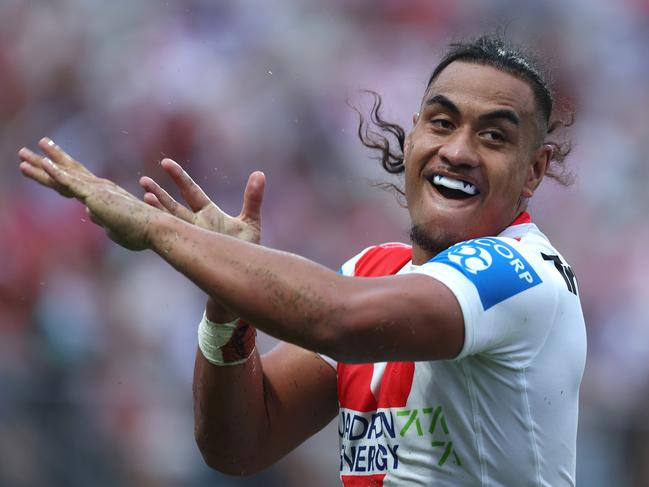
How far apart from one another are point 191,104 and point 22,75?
1.22 m

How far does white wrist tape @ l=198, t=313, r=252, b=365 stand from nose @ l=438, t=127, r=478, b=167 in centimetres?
82

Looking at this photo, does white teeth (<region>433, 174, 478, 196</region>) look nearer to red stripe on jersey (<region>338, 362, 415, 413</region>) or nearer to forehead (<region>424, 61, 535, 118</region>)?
forehead (<region>424, 61, 535, 118</region>)

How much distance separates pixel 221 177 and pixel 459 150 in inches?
148

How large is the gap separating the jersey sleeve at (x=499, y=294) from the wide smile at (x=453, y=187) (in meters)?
0.31

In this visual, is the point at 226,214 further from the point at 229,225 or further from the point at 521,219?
the point at 521,219

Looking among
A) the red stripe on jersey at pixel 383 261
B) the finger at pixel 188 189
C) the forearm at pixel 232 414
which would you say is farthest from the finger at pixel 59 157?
the red stripe on jersey at pixel 383 261

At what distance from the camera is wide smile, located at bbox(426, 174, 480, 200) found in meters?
3.20

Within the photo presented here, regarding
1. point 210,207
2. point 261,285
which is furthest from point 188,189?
point 261,285

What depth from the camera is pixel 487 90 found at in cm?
326

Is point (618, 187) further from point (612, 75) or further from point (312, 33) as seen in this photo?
point (312, 33)

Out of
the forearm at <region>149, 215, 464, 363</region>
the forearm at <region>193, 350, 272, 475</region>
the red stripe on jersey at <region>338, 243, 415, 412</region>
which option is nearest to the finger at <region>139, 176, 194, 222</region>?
the forearm at <region>149, 215, 464, 363</region>

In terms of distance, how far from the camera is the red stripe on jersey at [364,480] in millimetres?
3074

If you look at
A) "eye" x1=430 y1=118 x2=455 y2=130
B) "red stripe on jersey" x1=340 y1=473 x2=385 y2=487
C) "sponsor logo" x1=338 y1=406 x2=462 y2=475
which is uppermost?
"eye" x1=430 y1=118 x2=455 y2=130

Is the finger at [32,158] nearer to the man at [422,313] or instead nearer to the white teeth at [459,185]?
the man at [422,313]
